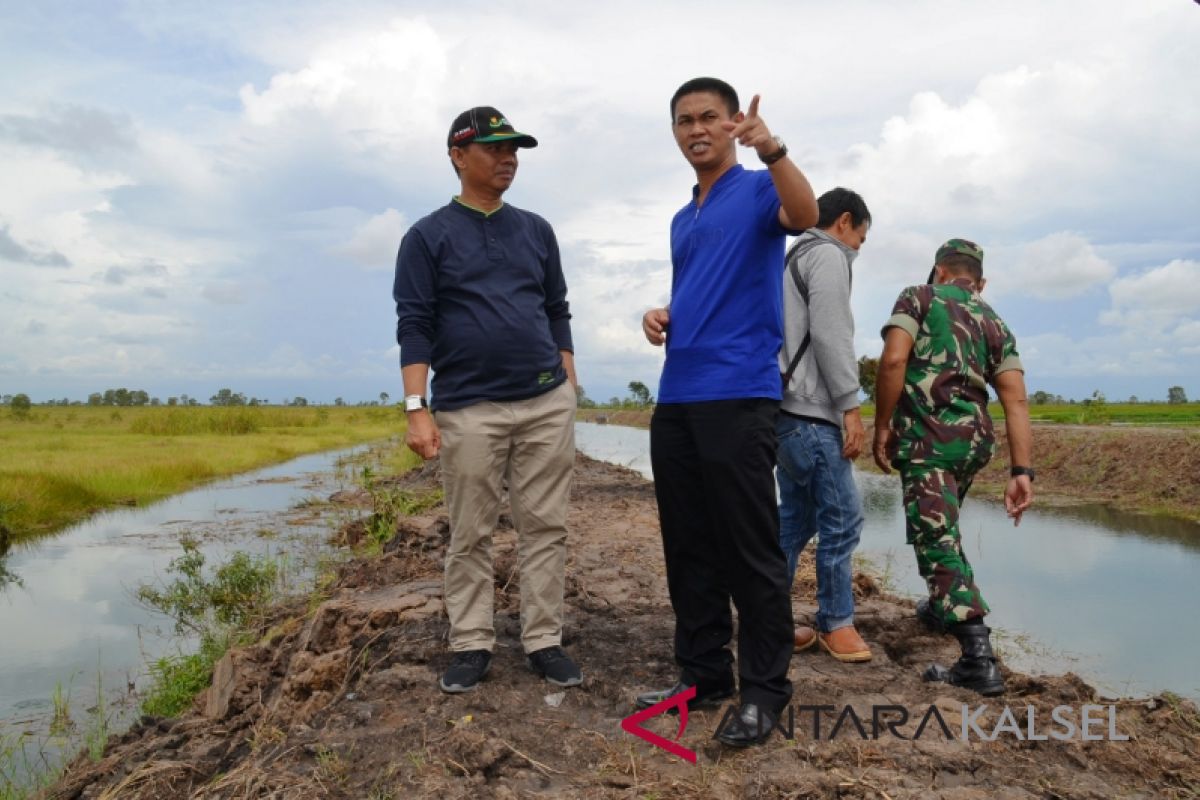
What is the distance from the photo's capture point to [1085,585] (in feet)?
21.5

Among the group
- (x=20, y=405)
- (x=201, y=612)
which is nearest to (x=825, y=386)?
(x=201, y=612)

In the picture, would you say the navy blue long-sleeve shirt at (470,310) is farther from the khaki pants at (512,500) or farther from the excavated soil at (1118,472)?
the excavated soil at (1118,472)

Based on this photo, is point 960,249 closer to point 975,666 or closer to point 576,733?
point 975,666

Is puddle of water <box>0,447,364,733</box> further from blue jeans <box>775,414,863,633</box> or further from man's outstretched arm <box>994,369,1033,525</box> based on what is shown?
man's outstretched arm <box>994,369,1033,525</box>

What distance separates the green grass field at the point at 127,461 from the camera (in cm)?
1211

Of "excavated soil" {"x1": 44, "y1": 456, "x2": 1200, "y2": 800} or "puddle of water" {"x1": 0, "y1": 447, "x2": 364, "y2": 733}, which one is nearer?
"excavated soil" {"x1": 44, "y1": 456, "x2": 1200, "y2": 800}

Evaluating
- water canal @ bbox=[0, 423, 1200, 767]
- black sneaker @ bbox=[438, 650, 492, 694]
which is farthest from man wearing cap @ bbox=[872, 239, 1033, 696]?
water canal @ bbox=[0, 423, 1200, 767]

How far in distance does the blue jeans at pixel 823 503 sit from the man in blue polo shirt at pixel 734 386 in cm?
51

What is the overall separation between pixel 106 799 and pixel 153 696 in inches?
90.4

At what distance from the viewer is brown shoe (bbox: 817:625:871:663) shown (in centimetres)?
329

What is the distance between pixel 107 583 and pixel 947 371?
8059 millimetres

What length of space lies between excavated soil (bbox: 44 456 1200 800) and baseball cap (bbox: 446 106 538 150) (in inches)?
73.9

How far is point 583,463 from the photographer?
15.9 metres

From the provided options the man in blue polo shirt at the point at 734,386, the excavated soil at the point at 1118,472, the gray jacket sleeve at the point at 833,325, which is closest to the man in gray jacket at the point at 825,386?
the gray jacket sleeve at the point at 833,325
